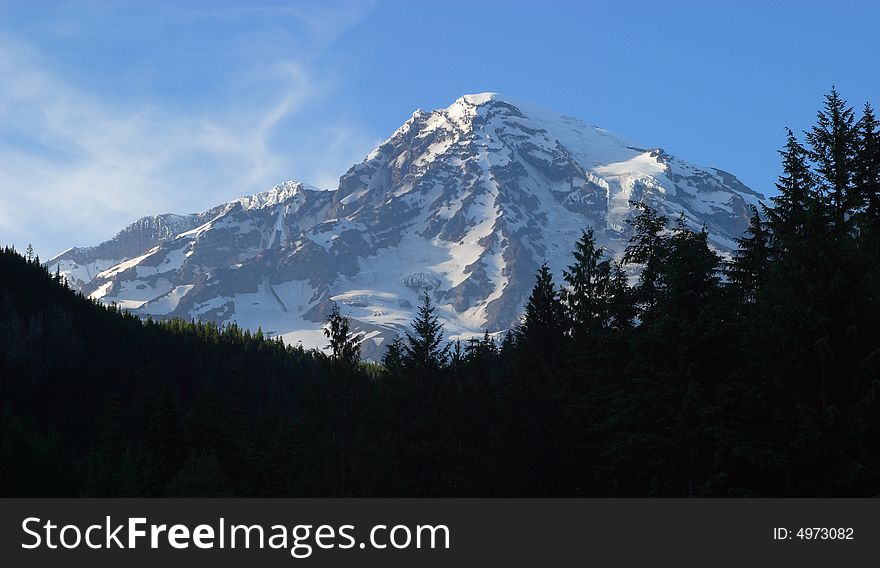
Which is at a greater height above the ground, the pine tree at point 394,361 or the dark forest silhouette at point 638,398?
the pine tree at point 394,361

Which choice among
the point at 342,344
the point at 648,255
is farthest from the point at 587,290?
the point at 342,344

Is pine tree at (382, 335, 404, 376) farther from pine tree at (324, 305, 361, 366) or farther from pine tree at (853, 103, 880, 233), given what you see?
pine tree at (853, 103, 880, 233)

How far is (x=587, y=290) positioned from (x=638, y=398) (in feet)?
57.4

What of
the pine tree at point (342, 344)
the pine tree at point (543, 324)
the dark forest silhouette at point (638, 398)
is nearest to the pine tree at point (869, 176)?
the dark forest silhouette at point (638, 398)

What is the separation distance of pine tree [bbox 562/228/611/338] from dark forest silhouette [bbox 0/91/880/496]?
0.49 ft

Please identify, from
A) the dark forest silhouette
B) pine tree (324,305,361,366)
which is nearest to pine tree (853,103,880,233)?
the dark forest silhouette

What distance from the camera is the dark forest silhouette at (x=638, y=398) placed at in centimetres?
2791

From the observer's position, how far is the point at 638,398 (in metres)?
34.0

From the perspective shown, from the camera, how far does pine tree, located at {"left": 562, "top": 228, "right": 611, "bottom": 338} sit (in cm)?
4784

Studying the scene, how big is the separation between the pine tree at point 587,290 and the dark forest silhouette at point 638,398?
5.9 inches

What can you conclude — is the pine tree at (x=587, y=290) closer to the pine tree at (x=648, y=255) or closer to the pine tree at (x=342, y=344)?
the pine tree at (x=648, y=255)

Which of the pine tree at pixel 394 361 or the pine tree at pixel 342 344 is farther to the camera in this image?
the pine tree at pixel 394 361

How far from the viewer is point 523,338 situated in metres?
47.8

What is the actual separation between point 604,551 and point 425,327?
38.6m
